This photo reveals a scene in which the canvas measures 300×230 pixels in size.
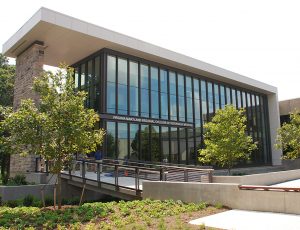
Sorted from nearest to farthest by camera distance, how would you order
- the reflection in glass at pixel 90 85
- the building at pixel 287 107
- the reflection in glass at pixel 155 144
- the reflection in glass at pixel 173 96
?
the reflection in glass at pixel 90 85, the reflection in glass at pixel 155 144, the reflection in glass at pixel 173 96, the building at pixel 287 107

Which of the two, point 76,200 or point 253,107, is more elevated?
point 253,107

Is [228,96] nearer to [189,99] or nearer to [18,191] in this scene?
[189,99]

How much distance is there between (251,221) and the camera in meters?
8.70

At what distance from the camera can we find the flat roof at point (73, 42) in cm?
2038

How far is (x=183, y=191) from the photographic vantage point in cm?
1220

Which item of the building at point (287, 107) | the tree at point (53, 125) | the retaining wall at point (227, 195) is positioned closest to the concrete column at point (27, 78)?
the tree at point (53, 125)

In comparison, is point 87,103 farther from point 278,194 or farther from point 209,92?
Result: point 278,194

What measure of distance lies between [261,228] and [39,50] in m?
19.9

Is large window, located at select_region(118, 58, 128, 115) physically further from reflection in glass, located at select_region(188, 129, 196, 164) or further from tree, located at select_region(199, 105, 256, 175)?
reflection in glass, located at select_region(188, 129, 196, 164)

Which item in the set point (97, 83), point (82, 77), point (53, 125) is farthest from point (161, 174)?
point (82, 77)

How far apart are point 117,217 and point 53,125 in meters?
4.21

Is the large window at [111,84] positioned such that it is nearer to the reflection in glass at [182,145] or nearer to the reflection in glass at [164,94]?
the reflection in glass at [164,94]

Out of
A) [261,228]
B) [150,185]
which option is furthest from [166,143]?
[261,228]

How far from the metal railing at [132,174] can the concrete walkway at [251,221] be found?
510 cm
